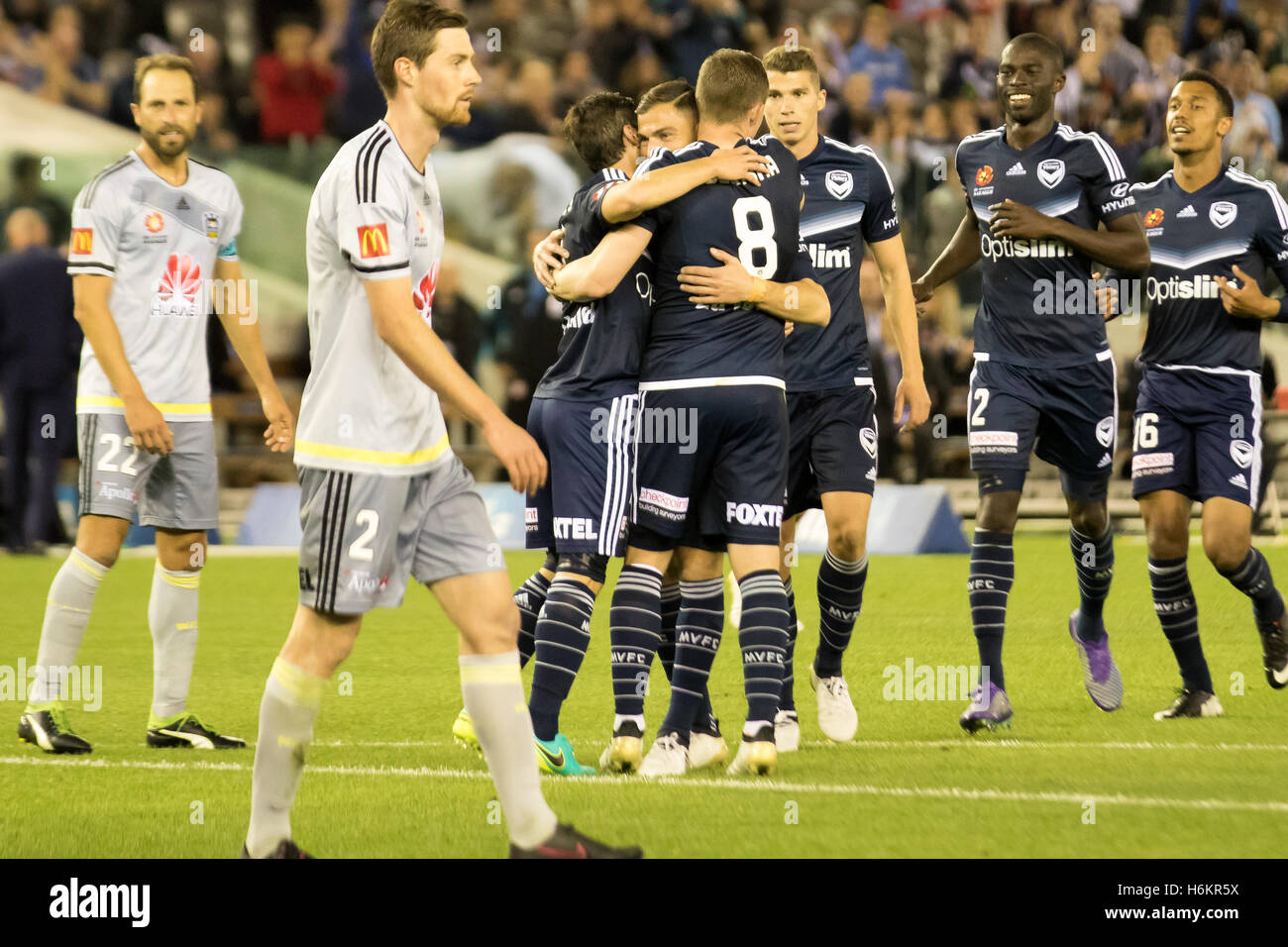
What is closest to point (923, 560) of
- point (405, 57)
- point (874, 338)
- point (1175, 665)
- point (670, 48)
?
point (874, 338)

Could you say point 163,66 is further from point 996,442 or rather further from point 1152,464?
point 1152,464

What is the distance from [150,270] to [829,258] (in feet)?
8.28

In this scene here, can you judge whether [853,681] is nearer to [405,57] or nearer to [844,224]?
[844,224]

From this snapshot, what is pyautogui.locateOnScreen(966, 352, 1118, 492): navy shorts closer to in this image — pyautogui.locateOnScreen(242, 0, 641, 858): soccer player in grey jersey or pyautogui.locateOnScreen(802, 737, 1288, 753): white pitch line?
pyautogui.locateOnScreen(802, 737, 1288, 753): white pitch line

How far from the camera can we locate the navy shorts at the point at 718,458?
18.0 ft

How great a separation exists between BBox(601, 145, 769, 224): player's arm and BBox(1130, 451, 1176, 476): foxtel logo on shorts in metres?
2.54

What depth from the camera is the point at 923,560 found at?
14.1 meters

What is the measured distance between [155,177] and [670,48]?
14.3 meters

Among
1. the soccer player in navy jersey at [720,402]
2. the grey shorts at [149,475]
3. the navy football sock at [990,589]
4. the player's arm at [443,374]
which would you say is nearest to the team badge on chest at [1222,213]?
the navy football sock at [990,589]

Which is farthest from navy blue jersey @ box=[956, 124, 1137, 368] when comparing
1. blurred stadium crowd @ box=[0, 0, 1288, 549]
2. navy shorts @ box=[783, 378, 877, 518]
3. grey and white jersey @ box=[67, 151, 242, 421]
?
blurred stadium crowd @ box=[0, 0, 1288, 549]

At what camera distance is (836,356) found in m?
6.67

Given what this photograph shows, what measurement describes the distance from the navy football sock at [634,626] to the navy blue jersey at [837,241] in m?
1.34

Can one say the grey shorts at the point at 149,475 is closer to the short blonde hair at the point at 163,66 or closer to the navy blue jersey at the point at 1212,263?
the short blonde hair at the point at 163,66

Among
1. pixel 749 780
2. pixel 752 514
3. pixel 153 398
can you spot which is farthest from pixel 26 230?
pixel 749 780
